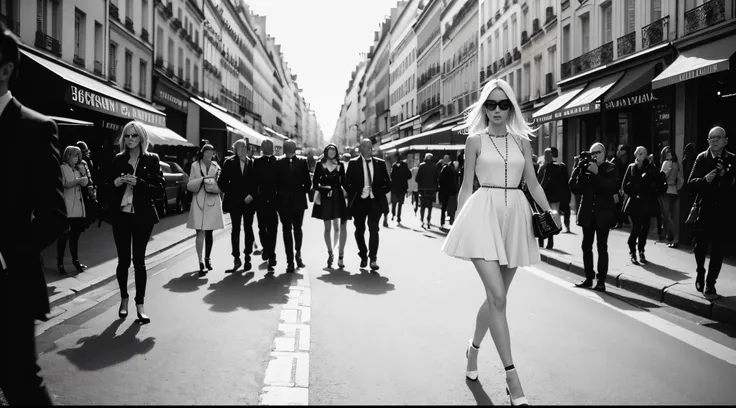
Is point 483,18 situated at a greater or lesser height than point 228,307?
greater

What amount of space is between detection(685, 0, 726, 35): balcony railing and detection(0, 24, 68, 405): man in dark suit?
52.5ft

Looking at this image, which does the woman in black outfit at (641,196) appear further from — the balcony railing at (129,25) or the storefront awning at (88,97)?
the balcony railing at (129,25)

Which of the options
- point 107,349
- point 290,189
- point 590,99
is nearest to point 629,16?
point 590,99

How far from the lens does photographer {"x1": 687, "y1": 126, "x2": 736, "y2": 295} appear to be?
7902 millimetres

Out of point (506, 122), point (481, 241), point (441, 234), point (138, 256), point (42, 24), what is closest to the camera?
point (481, 241)

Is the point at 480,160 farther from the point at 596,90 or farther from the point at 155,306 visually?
the point at 596,90

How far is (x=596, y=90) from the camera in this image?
72.2 feet

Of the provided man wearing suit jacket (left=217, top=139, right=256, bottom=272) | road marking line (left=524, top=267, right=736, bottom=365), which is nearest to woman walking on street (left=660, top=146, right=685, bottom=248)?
road marking line (left=524, top=267, right=736, bottom=365)

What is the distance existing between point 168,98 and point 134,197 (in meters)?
28.6

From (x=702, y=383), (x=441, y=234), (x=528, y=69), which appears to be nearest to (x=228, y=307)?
(x=702, y=383)

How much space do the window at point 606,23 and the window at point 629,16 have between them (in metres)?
1.40

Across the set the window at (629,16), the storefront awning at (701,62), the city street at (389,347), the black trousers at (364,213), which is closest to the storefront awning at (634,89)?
the storefront awning at (701,62)

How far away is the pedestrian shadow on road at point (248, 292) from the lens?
7402 mm

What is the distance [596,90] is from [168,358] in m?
19.3
